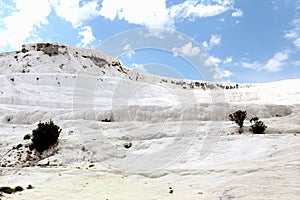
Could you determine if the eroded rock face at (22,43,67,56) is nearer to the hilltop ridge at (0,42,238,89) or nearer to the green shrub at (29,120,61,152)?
the hilltop ridge at (0,42,238,89)

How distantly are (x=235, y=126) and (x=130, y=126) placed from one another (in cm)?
646

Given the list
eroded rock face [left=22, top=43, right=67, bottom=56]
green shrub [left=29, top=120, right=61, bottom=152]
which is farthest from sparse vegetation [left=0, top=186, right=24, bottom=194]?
eroded rock face [left=22, top=43, right=67, bottom=56]

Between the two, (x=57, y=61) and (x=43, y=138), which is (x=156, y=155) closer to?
(x=43, y=138)

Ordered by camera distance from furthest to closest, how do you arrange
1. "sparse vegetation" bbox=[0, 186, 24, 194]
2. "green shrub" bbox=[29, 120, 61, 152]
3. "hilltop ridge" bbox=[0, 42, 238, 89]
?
"hilltop ridge" bbox=[0, 42, 238, 89], "green shrub" bbox=[29, 120, 61, 152], "sparse vegetation" bbox=[0, 186, 24, 194]

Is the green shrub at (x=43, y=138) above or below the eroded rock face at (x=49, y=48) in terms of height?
below

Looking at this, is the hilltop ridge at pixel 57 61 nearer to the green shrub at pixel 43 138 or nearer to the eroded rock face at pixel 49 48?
the eroded rock face at pixel 49 48

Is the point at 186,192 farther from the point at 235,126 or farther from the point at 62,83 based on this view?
the point at 62,83

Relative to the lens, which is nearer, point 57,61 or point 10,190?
point 10,190

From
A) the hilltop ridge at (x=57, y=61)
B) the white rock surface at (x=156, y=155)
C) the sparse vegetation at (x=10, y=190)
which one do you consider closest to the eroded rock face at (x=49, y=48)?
the hilltop ridge at (x=57, y=61)

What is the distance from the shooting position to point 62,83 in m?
44.8

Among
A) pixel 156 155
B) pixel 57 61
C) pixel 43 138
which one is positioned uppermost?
pixel 57 61

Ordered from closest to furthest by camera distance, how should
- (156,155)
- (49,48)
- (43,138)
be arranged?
1. (156,155)
2. (43,138)
3. (49,48)

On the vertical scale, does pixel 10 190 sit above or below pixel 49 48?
below

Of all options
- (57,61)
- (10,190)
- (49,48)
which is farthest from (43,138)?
(49,48)
